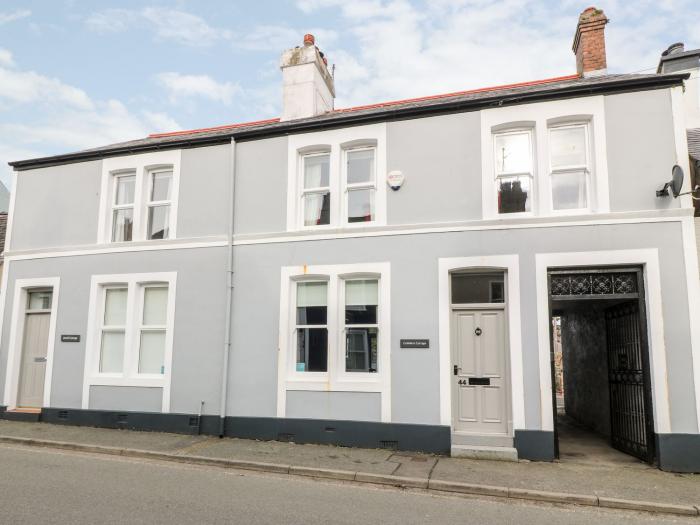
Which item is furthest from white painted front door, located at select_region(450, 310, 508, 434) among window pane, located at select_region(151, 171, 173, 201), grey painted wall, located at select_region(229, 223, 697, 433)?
window pane, located at select_region(151, 171, 173, 201)

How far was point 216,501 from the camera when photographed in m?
6.57

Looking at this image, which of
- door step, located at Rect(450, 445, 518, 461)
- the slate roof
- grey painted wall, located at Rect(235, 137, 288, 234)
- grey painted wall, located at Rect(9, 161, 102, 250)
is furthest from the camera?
the slate roof

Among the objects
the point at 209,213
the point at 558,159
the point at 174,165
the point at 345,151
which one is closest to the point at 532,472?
the point at 558,159

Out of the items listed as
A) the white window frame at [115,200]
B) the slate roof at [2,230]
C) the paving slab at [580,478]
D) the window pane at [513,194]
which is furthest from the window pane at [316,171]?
the slate roof at [2,230]

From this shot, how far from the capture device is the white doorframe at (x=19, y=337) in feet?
38.9

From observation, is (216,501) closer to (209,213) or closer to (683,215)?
(209,213)

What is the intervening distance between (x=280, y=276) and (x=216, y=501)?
16.1 feet

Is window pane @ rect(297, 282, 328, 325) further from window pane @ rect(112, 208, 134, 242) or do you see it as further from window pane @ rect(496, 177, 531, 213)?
window pane @ rect(112, 208, 134, 242)

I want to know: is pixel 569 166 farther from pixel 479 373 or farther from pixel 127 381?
pixel 127 381

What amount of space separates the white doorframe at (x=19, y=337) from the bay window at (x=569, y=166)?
11042 millimetres

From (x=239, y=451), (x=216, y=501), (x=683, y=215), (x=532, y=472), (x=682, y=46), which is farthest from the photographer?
(x=682, y=46)

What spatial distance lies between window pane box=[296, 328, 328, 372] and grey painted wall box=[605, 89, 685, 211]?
5.78 m

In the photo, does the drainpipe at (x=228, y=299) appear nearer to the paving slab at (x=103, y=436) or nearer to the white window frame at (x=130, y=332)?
the paving slab at (x=103, y=436)

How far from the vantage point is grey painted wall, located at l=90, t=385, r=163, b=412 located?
11.0m
